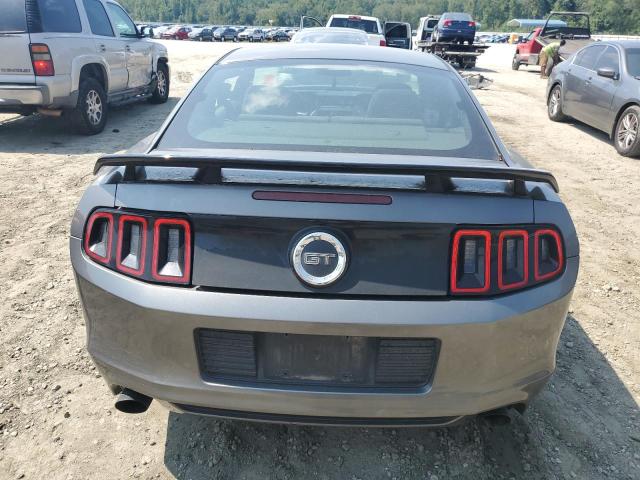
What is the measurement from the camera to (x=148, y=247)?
178 cm

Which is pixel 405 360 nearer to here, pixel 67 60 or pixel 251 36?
pixel 67 60

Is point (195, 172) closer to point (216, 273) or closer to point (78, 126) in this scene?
point (216, 273)

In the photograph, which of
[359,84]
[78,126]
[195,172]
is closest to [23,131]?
[78,126]

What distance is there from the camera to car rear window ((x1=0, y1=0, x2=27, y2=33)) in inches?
264

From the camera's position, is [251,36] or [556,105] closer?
[556,105]

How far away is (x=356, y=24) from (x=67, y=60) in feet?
39.8

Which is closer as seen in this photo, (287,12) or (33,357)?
(33,357)

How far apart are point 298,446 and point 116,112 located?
938 centimetres

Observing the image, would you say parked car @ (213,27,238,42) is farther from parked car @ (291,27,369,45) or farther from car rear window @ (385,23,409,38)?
parked car @ (291,27,369,45)

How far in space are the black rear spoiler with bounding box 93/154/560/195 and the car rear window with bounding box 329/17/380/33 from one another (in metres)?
16.9

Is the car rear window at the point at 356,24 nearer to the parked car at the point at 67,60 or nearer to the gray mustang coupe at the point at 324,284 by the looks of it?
the parked car at the point at 67,60

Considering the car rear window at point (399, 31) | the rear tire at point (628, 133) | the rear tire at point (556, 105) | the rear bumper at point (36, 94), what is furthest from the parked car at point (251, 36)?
the rear tire at point (628, 133)

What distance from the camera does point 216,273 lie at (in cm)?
174

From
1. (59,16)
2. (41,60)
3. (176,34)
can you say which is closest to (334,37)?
(59,16)
